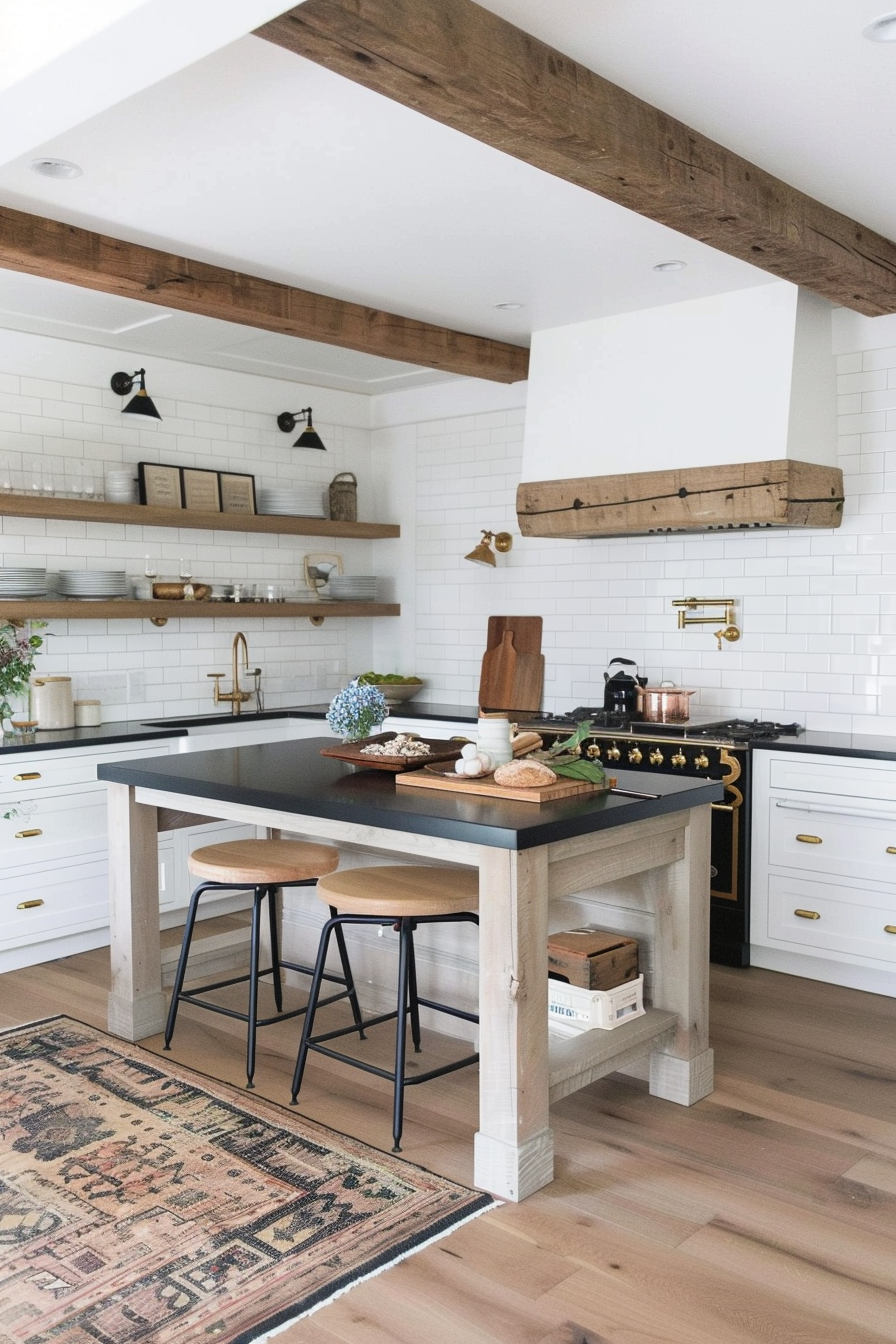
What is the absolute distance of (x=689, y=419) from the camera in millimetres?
5246

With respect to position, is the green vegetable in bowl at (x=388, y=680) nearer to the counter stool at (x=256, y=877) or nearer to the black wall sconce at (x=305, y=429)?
the black wall sconce at (x=305, y=429)

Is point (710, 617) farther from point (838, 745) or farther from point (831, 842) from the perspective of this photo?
point (831, 842)

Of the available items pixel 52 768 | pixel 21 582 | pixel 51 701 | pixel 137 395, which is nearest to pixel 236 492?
pixel 137 395

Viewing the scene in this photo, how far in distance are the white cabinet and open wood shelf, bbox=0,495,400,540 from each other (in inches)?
123

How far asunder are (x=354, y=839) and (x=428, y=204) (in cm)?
219

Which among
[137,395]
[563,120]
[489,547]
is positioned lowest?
[489,547]

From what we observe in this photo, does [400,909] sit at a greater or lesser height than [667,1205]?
greater

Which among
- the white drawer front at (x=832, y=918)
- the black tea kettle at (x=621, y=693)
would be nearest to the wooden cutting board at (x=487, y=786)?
the white drawer front at (x=832, y=918)

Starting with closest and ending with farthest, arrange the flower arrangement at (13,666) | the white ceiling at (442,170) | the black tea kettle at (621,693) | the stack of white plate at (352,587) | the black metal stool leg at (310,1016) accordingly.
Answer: the white ceiling at (442,170)
the black metal stool leg at (310,1016)
the flower arrangement at (13,666)
the black tea kettle at (621,693)
the stack of white plate at (352,587)

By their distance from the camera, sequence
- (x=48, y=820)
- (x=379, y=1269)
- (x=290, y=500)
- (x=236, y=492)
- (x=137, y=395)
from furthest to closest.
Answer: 1. (x=290, y=500)
2. (x=236, y=492)
3. (x=137, y=395)
4. (x=48, y=820)
5. (x=379, y=1269)

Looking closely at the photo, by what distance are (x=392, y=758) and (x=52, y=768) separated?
2.09 meters

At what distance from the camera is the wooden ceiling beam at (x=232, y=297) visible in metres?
4.19

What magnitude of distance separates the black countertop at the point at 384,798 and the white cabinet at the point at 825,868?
50.3 inches

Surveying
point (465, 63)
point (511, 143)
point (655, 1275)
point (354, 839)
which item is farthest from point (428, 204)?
point (655, 1275)
